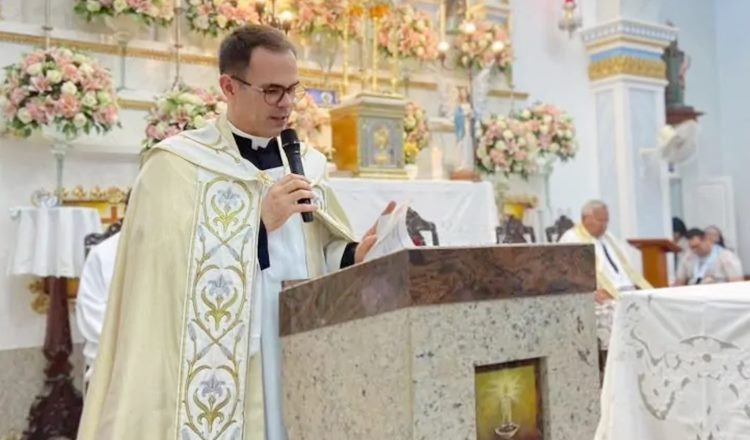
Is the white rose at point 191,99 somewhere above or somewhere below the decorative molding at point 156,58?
below

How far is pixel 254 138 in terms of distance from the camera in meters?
2.20

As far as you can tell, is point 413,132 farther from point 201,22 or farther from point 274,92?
point 274,92

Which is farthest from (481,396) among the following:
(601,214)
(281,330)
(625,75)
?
(625,75)

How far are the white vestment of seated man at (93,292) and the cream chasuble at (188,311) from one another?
2188 millimetres

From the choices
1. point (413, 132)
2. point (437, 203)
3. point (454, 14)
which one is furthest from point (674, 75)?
point (437, 203)

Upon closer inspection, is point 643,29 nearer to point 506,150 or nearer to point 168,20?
point 506,150

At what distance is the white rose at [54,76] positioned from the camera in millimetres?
4531

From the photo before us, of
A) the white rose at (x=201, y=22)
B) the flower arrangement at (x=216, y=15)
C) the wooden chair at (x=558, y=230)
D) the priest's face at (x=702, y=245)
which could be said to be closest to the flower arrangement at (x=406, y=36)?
the flower arrangement at (x=216, y=15)

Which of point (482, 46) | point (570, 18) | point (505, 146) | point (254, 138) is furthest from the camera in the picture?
point (570, 18)

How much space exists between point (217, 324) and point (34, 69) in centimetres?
327

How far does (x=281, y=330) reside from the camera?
1911mm

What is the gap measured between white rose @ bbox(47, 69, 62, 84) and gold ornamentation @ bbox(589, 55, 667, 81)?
5596 millimetres

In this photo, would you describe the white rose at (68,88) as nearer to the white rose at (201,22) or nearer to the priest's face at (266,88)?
the white rose at (201,22)

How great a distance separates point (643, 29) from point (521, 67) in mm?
1543
